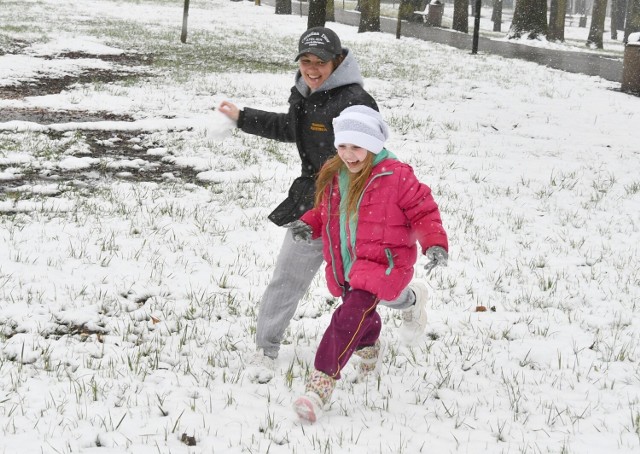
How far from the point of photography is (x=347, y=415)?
378cm

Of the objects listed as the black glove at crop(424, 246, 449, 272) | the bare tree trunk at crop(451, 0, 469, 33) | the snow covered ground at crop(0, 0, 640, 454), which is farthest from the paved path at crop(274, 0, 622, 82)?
the black glove at crop(424, 246, 449, 272)

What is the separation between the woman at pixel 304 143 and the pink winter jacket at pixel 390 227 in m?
0.48

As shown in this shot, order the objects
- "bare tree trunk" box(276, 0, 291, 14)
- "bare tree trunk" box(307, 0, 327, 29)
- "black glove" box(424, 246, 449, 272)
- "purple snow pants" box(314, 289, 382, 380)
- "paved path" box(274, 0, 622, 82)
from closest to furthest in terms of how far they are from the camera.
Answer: "black glove" box(424, 246, 449, 272) → "purple snow pants" box(314, 289, 382, 380) → "bare tree trunk" box(307, 0, 327, 29) → "paved path" box(274, 0, 622, 82) → "bare tree trunk" box(276, 0, 291, 14)

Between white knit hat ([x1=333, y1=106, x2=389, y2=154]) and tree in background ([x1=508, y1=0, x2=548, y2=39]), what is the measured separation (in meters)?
27.8

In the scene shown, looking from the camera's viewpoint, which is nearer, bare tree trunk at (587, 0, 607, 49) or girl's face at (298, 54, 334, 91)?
girl's face at (298, 54, 334, 91)

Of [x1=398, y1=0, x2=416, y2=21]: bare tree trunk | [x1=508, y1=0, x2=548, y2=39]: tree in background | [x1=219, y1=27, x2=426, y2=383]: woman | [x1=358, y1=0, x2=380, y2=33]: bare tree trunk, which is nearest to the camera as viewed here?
[x1=219, y1=27, x2=426, y2=383]: woman

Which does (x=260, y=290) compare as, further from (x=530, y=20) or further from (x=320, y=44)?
(x=530, y=20)

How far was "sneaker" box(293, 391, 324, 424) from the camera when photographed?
11.8ft

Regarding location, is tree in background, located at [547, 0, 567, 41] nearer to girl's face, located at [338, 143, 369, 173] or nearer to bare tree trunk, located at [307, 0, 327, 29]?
bare tree trunk, located at [307, 0, 327, 29]

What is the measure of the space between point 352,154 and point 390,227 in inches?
18.3

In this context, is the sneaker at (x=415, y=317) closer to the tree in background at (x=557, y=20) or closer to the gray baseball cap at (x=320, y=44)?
the gray baseball cap at (x=320, y=44)

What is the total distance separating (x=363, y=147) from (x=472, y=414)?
1.66m

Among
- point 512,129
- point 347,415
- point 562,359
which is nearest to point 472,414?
point 347,415

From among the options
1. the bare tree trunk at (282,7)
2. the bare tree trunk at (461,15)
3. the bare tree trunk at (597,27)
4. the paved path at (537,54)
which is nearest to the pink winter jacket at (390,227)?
the paved path at (537,54)
